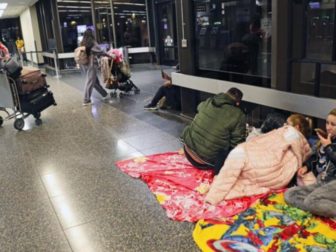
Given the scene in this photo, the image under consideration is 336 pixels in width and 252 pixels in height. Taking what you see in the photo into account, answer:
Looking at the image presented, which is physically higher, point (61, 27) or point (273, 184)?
point (61, 27)

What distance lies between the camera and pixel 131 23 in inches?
513

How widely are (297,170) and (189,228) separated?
1.01 metres

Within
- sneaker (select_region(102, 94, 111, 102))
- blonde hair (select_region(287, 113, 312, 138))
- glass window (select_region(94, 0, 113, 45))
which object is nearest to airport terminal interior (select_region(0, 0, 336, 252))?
sneaker (select_region(102, 94, 111, 102))

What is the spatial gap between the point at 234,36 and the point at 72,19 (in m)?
10.3

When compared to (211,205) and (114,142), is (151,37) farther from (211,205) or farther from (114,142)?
(211,205)

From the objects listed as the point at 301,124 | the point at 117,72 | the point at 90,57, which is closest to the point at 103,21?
→ the point at 117,72

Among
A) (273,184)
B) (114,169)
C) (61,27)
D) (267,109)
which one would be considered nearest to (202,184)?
(273,184)

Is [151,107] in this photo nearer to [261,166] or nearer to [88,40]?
[88,40]

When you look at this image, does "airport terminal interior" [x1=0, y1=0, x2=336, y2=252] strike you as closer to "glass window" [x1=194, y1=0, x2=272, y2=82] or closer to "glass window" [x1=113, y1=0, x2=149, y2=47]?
"glass window" [x1=194, y1=0, x2=272, y2=82]

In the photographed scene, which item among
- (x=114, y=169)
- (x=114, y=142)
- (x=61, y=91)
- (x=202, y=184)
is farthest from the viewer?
(x=61, y=91)

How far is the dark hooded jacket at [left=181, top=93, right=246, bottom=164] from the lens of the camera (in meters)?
3.02

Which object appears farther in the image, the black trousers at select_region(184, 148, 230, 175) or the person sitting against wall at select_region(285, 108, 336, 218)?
the black trousers at select_region(184, 148, 230, 175)

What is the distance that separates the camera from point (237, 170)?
2658 mm

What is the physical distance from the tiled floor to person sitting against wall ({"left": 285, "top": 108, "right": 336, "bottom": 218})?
806mm
